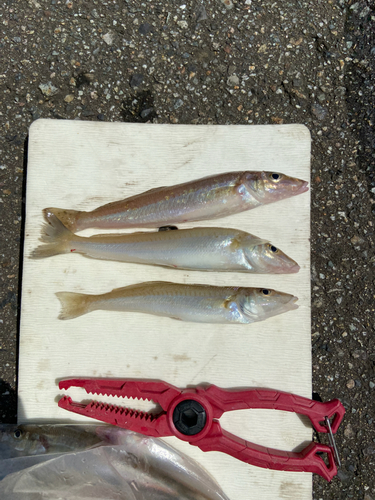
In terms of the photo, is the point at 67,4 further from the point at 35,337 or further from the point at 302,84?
the point at 35,337

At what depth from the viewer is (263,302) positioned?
2414 millimetres

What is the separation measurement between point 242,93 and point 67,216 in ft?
5.64

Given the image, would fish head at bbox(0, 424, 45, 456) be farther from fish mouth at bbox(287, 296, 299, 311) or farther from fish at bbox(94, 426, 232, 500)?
fish mouth at bbox(287, 296, 299, 311)

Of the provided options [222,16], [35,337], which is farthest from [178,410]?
[222,16]

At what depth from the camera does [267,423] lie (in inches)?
99.1

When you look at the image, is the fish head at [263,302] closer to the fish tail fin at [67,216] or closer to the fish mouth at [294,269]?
the fish mouth at [294,269]

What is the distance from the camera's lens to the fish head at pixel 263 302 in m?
2.41

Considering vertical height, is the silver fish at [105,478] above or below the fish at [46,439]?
below

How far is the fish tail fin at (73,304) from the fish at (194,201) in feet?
1.54

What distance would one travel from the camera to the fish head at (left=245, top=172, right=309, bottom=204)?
250 cm

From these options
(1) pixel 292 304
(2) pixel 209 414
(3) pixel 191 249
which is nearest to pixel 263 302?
(1) pixel 292 304

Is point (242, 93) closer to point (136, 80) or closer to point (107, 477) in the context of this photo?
point (136, 80)

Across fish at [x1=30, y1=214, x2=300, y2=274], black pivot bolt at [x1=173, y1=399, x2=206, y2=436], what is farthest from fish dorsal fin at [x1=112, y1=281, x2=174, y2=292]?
black pivot bolt at [x1=173, y1=399, x2=206, y2=436]

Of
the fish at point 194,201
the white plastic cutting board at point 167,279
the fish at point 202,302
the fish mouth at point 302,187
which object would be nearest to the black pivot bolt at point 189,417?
the white plastic cutting board at point 167,279
